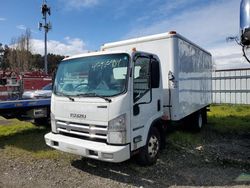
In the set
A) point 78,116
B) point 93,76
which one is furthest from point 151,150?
point 93,76

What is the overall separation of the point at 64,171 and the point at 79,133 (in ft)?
3.34

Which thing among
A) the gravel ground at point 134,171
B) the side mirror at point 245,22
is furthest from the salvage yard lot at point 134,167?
the side mirror at point 245,22

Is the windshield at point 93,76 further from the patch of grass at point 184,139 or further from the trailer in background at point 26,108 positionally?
the patch of grass at point 184,139

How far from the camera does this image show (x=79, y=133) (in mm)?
5273

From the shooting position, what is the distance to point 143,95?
5.46m

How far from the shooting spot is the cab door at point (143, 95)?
5.17 m

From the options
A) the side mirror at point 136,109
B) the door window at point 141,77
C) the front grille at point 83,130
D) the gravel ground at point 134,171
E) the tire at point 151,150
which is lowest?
the gravel ground at point 134,171

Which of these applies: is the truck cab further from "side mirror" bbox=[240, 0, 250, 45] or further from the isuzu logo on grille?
"side mirror" bbox=[240, 0, 250, 45]

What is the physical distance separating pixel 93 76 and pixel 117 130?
1.24m

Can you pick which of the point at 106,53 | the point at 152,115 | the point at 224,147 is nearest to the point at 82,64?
the point at 106,53

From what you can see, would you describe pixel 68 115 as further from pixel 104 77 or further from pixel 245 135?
pixel 245 135

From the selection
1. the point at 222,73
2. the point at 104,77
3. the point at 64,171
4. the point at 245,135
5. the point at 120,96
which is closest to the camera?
the point at 120,96

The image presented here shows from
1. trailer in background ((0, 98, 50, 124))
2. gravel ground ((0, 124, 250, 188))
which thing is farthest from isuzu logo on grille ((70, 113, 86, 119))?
trailer in background ((0, 98, 50, 124))

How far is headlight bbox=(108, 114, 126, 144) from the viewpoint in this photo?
15.9ft
